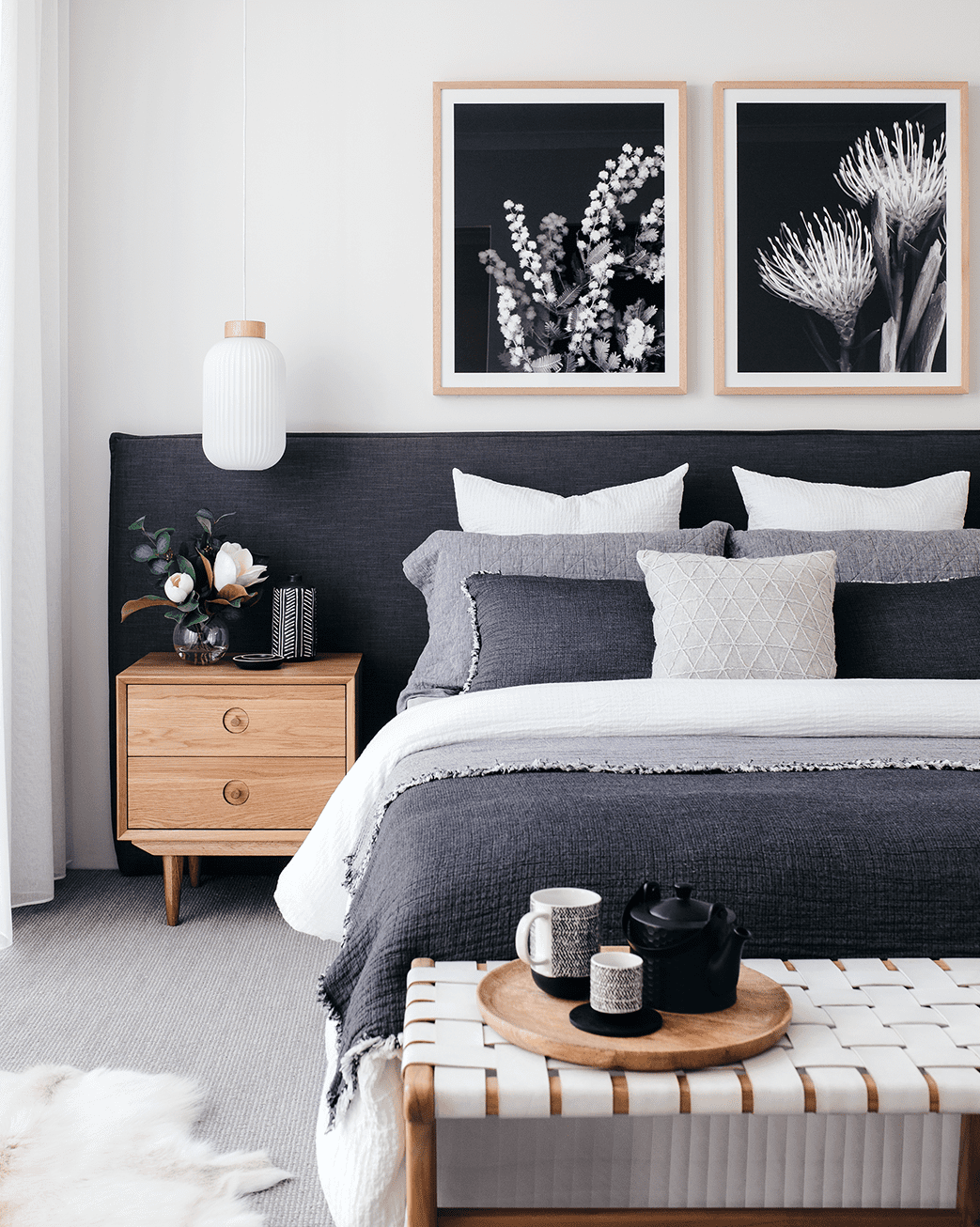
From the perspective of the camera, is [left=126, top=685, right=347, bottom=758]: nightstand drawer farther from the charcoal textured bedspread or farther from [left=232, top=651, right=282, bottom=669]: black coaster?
the charcoal textured bedspread

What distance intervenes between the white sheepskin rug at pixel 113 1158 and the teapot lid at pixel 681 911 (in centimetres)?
88

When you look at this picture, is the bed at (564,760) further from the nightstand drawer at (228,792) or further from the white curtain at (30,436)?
the nightstand drawer at (228,792)

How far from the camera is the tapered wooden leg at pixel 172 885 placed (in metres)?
2.76

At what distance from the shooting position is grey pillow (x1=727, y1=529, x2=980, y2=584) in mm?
2641

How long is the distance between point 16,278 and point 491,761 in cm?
193

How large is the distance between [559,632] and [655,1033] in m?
1.39

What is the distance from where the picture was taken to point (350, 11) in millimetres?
3102

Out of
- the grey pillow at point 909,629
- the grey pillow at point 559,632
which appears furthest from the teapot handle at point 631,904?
the grey pillow at point 909,629

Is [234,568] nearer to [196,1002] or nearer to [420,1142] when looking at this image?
[196,1002]

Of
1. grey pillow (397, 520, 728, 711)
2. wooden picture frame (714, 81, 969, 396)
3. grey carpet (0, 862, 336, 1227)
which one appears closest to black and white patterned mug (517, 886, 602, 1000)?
grey carpet (0, 862, 336, 1227)

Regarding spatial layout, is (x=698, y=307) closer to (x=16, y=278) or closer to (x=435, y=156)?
(x=435, y=156)

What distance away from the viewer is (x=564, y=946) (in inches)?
45.3

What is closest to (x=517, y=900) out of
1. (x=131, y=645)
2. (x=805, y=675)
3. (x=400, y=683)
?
(x=805, y=675)

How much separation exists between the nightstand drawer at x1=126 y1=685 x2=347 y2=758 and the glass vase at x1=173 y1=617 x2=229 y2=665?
Answer: 0.54ft
